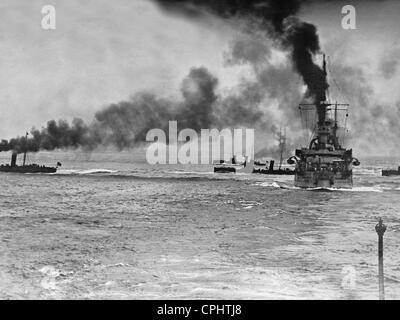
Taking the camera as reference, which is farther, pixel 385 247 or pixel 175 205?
pixel 175 205

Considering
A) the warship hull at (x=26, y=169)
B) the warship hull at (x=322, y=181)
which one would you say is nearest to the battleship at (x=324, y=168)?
the warship hull at (x=322, y=181)

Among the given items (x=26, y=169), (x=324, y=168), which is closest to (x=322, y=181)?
(x=324, y=168)

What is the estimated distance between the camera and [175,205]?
87.0 feet

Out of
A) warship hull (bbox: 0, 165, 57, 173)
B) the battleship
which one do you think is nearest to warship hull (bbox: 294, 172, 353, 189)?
the battleship

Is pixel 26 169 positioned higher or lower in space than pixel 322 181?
higher

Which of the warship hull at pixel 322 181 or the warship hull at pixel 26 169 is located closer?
the warship hull at pixel 322 181

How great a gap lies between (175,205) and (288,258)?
15.3 meters

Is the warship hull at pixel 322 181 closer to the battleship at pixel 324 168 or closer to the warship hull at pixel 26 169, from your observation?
the battleship at pixel 324 168

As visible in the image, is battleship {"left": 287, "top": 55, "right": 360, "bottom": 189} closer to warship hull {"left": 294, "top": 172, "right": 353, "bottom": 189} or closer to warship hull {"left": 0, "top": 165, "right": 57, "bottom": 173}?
warship hull {"left": 294, "top": 172, "right": 353, "bottom": 189}

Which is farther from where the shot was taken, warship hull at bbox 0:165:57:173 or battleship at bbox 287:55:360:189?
warship hull at bbox 0:165:57:173

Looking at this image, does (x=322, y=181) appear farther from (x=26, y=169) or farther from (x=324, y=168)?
(x=26, y=169)

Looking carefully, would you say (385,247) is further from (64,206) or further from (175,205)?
(64,206)
